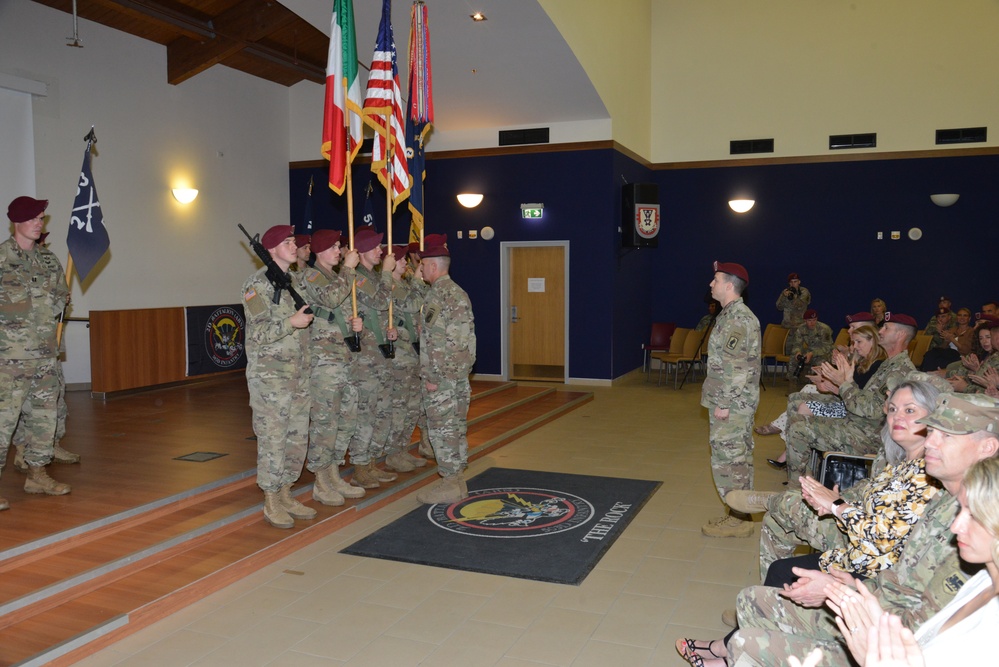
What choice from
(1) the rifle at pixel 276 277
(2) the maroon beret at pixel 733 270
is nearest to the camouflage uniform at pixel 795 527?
(2) the maroon beret at pixel 733 270

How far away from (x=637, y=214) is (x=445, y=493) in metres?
7.17

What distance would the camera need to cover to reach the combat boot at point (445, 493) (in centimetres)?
579

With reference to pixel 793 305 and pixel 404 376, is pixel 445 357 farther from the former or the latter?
pixel 793 305

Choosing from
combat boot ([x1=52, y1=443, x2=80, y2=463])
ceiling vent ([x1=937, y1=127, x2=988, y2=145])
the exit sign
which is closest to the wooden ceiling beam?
the exit sign

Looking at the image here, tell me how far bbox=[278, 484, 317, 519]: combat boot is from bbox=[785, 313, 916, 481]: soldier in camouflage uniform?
3.25 m

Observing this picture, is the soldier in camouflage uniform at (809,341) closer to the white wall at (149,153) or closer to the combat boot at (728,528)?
the combat boot at (728,528)

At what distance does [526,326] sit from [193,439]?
6290mm

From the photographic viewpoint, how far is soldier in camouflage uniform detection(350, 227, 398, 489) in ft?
19.2

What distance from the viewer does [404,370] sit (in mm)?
6414

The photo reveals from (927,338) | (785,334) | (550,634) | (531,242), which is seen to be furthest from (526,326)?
(550,634)

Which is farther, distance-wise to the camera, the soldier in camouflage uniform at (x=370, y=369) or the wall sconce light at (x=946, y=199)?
the wall sconce light at (x=946, y=199)

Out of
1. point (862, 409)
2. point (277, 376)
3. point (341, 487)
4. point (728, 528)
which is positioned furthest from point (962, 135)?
point (277, 376)

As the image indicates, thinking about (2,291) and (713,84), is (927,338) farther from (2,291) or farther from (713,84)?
(2,291)

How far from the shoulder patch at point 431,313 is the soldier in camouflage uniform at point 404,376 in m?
0.73
